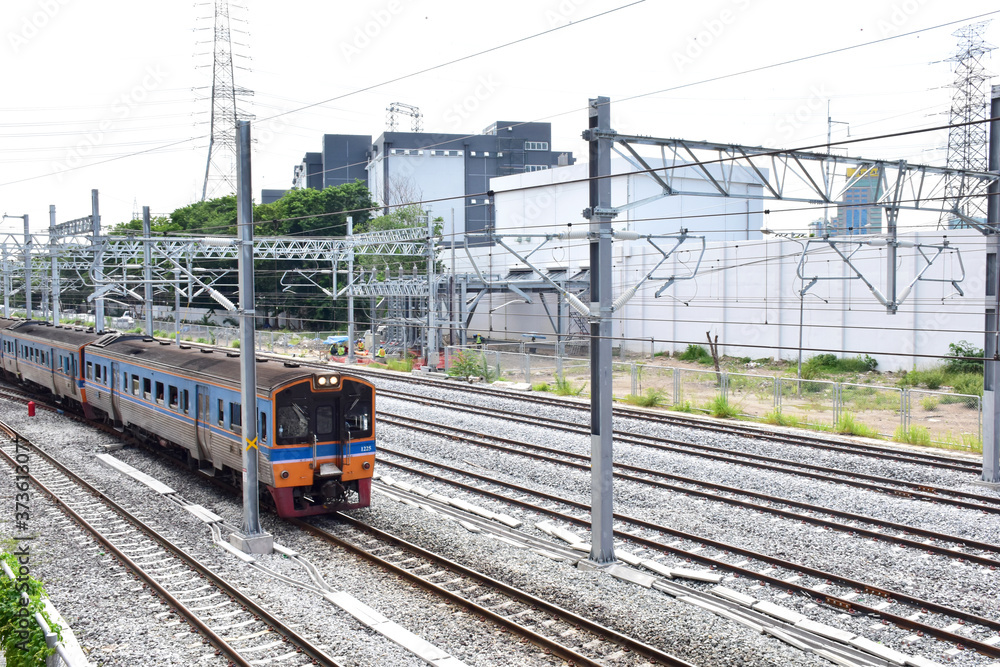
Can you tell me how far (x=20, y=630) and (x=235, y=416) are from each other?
6.73 metres

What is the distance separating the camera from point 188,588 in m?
10.2

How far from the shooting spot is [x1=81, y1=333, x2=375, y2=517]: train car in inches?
498

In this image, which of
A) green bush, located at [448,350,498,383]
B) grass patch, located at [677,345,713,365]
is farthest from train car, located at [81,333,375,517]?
grass patch, located at [677,345,713,365]

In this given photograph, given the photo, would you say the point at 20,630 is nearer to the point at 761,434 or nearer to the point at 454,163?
the point at 761,434

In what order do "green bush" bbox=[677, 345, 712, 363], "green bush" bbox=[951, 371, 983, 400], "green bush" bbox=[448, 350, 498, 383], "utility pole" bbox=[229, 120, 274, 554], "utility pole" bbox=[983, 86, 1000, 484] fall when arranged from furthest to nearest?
"green bush" bbox=[677, 345, 712, 363] < "green bush" bbox=[448, 350, 498, 383] < "green bush" bbox=[951, 371, 983, 400] < "utility pole" bbox=[983, 86, 1000, 484] < "utility pole" bbox=[229, 120, 274, 554]

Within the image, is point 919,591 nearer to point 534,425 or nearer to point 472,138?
point 534,425

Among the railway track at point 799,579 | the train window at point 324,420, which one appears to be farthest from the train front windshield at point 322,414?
the railway track at point 799,579

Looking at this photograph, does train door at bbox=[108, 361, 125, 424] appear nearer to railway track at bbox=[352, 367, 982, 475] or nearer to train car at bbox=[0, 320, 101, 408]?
train car at bbox=[0, 320, 101, 408]

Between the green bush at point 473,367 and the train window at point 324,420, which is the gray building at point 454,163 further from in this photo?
the train window at point 324,420

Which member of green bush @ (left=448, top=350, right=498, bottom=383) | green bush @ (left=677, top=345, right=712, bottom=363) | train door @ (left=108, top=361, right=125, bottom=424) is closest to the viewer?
train door @ (left=108, top=361, right=125, bottom=424)

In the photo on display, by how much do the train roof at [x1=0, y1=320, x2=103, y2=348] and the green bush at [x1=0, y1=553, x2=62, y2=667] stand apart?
1637cm

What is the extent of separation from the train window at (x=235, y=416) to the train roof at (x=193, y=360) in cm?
43

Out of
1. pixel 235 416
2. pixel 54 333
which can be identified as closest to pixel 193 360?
pixel 235 416

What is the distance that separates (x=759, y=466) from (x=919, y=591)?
692 cm
